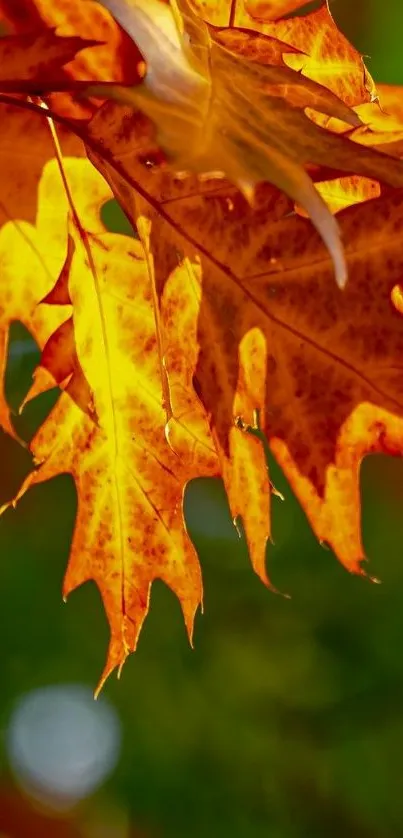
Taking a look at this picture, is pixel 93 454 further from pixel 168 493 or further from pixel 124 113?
pixel 124 113

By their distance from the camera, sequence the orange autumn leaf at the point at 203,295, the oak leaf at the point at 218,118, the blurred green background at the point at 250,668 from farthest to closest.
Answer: the blurred green background at the point at 250,668 → the orange autumn leaf at the point at 203,295 → the oak leaf at the point at 218,118

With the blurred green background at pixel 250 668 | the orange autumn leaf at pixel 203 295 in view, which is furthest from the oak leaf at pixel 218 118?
the blurred green background at pixel 250 668

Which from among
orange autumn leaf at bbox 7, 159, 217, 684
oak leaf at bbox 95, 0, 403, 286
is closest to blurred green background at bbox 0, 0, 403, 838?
orange autumn leaf at bbox 7, 159, 217, 684

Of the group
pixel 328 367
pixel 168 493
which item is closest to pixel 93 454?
pixel 168 493

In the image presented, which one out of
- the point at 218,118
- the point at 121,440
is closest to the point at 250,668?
the point at 121,440

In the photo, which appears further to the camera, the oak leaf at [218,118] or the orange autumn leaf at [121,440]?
the orange autumn leaf at [121,440]

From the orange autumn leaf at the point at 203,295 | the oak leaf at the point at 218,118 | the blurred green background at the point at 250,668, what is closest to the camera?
the oak leaf at the point at 218,118

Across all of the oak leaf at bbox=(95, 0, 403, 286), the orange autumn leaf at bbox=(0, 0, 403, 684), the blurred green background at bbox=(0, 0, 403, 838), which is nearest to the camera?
the oak leaf at bbox=(95, 0, 403, 286)

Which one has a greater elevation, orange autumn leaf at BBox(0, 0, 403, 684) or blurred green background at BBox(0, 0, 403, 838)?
orange autumn leaf at BBox(0, 0, 403, 684)

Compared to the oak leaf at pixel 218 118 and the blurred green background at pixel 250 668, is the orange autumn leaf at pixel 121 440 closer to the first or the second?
the oak leaf at pixel 218 118

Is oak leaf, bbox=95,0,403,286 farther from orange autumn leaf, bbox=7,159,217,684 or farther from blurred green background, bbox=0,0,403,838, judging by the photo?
blurred green background, bbox=0,0,403,838
